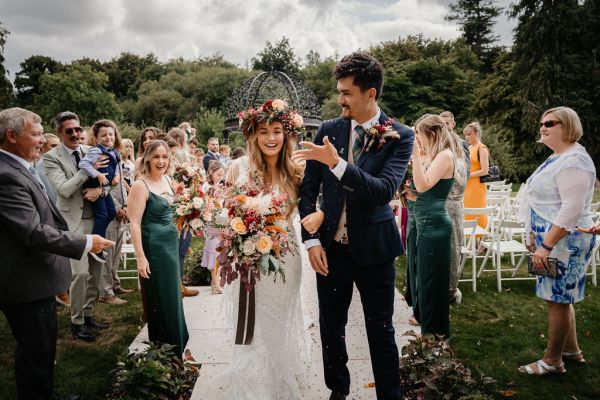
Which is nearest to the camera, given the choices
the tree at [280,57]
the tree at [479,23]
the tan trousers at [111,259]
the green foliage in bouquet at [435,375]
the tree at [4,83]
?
the green foliage in bouquet at [435,375]

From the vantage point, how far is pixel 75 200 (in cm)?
473

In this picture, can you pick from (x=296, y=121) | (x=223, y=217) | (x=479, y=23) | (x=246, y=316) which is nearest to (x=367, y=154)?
(x=296, y=121)

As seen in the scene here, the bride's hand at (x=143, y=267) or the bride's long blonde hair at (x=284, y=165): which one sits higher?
the bride's long blonde hair at (x=284, y=165)

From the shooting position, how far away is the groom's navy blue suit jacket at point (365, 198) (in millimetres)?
2662

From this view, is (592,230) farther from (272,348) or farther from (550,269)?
(272,348)

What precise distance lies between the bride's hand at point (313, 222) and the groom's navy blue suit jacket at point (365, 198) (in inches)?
2.3

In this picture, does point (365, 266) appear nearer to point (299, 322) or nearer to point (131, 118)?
point (299, 322)

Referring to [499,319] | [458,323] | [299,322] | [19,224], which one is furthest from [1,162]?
[499,319]

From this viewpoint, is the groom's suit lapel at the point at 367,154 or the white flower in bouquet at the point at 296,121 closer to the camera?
the groom's suit lapel at the point at 367,154

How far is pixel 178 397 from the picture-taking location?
330 cm

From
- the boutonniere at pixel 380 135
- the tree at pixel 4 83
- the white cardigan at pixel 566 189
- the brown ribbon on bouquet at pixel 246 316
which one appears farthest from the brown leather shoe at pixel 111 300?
the tree at pixel 4 83

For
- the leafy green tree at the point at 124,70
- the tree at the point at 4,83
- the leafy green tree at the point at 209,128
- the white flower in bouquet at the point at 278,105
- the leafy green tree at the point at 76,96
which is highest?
the leafy green tree at the point at 124,70

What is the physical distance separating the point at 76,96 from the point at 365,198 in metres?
39.9

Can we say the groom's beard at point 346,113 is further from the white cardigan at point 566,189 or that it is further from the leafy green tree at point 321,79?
the leafy green tree at point 321,79
